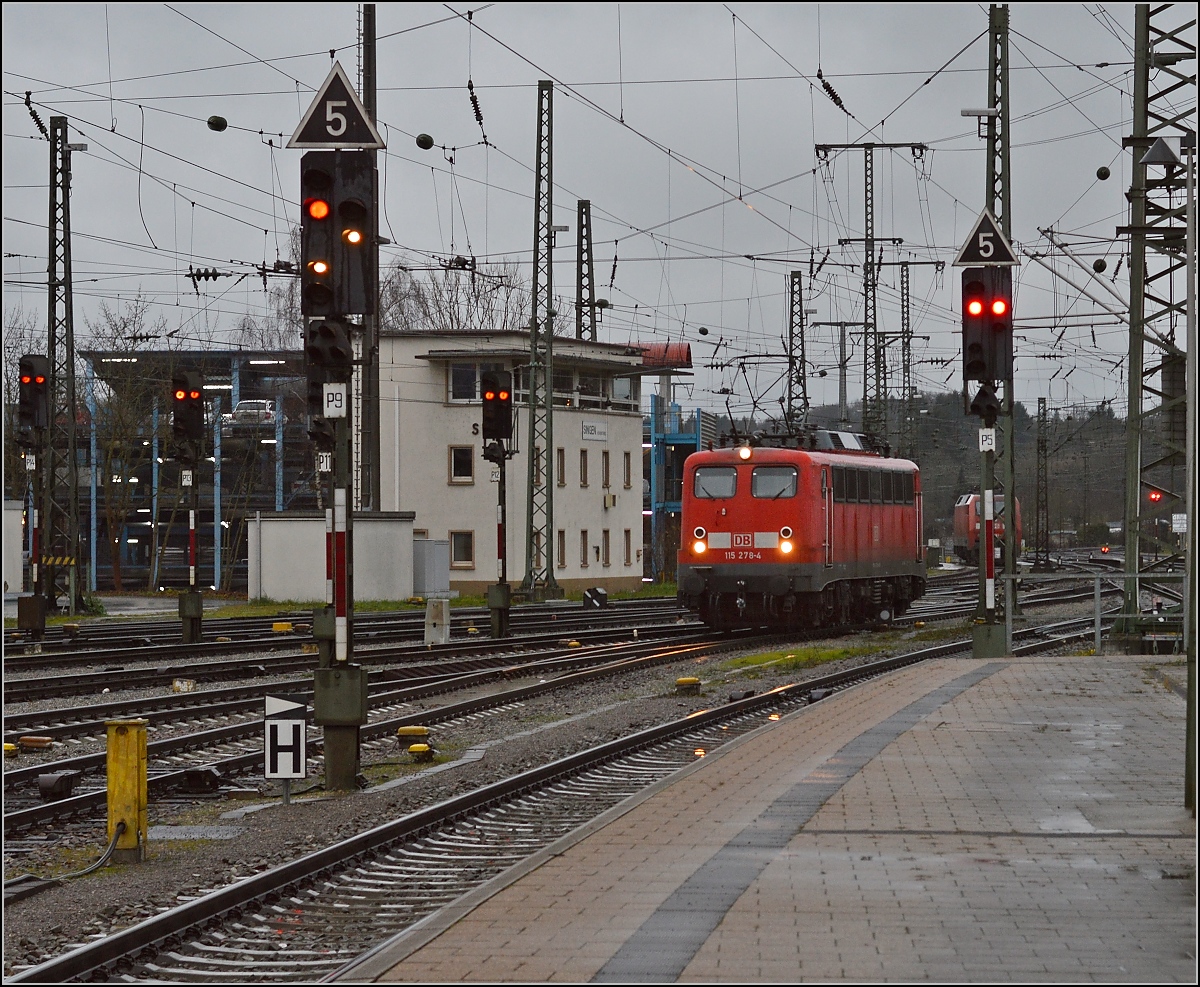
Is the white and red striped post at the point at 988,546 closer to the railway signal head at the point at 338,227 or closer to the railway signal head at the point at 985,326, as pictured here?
the railway signal head at the point at 985,326

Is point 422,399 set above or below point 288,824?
above

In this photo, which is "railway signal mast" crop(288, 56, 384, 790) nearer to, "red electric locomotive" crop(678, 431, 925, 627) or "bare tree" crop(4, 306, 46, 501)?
"red electric locomotive" crop(678, 431, 925, 627)

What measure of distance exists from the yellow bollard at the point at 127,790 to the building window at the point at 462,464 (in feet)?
157

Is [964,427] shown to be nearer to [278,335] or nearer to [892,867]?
[278,335]

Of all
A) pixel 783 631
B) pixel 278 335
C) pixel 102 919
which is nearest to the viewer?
pixel 102 919

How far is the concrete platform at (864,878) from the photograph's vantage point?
6.58 metres

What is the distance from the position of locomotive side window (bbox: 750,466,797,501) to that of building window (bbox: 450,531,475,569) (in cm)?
2802

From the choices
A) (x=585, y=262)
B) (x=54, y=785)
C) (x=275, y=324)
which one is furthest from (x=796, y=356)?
(x=275, y=324)

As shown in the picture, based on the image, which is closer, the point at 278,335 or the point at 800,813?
the point at 800,813

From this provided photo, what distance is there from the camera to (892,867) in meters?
8.55

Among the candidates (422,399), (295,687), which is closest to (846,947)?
(295,687)

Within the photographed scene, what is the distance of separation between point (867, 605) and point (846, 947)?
27963 millimetres

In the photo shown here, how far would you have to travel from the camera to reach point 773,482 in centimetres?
3044

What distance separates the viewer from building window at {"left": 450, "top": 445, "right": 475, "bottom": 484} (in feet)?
191
